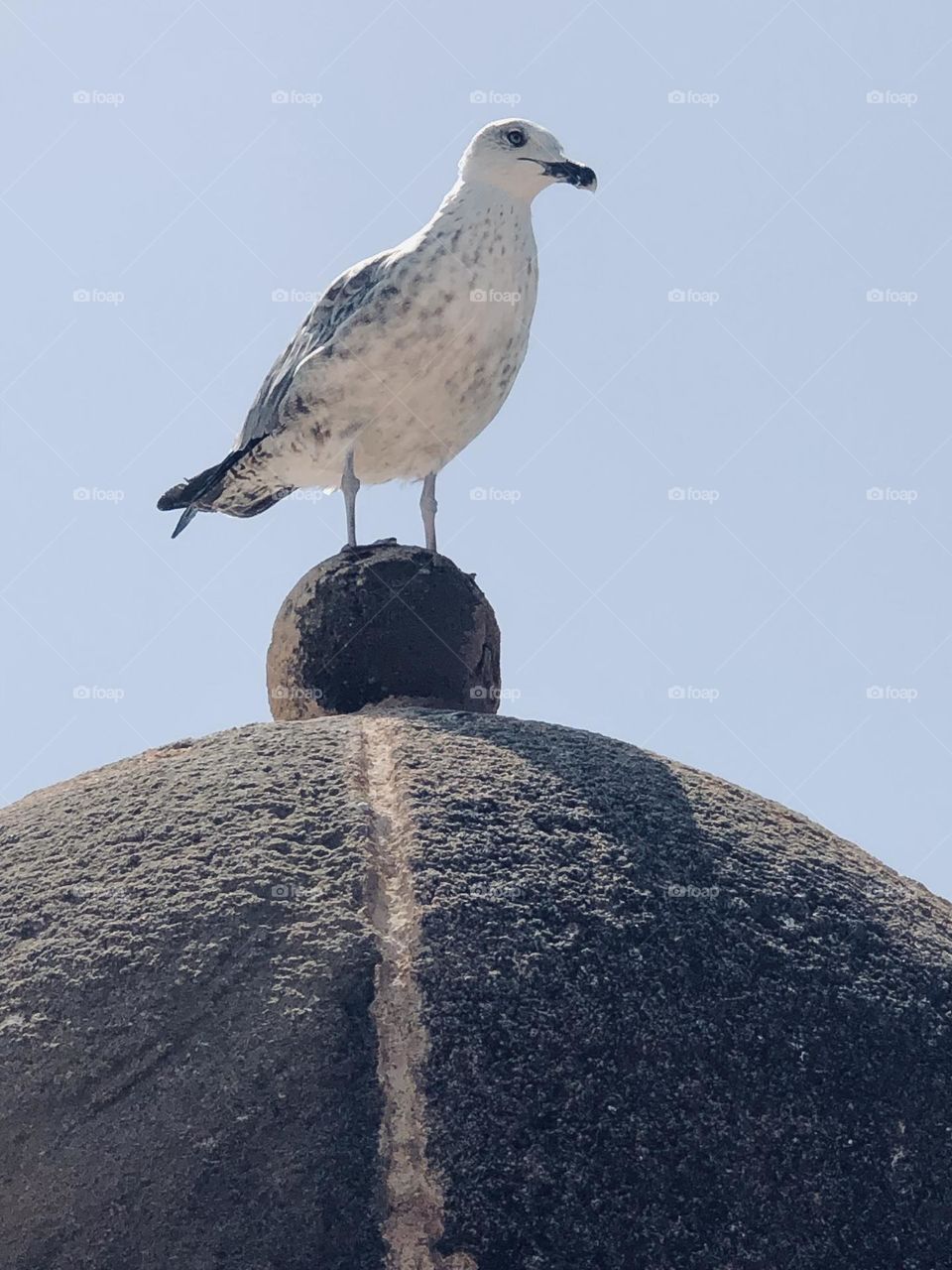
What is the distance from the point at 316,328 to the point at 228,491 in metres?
1.24

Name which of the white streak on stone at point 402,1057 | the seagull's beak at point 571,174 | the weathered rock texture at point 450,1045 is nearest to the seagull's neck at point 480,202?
the seagull's beak at point 571,174

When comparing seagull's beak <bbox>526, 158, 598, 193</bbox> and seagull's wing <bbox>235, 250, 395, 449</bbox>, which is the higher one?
seagull's beak <bbox>526, 158, 598, 193</bbox>

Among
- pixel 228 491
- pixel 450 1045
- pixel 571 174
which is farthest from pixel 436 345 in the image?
pixel 450 1045

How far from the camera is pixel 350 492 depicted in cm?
952

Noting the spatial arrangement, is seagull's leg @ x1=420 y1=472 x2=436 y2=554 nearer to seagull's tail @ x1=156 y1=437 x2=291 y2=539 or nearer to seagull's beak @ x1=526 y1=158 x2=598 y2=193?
seagull's tail @ x1=156 y1=437 x2=291 y2=539

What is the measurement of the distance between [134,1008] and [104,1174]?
0.50 metres

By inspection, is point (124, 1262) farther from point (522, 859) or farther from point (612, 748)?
point (612, 748)

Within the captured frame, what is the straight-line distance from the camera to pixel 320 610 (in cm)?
814

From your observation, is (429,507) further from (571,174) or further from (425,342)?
(571,174)

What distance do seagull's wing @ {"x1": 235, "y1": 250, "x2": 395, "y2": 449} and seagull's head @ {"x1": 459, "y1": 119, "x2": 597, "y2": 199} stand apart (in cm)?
71

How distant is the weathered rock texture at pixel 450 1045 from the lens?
5.18 meters

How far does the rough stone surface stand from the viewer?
7.95 meters

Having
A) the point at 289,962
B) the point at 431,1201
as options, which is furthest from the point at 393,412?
the point at 431,1201

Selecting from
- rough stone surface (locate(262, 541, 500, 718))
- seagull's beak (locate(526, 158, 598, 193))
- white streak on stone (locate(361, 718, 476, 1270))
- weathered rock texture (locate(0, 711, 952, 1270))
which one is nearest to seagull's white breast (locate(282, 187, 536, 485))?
seagull's beak (locate(526, 158, 598, 193))
